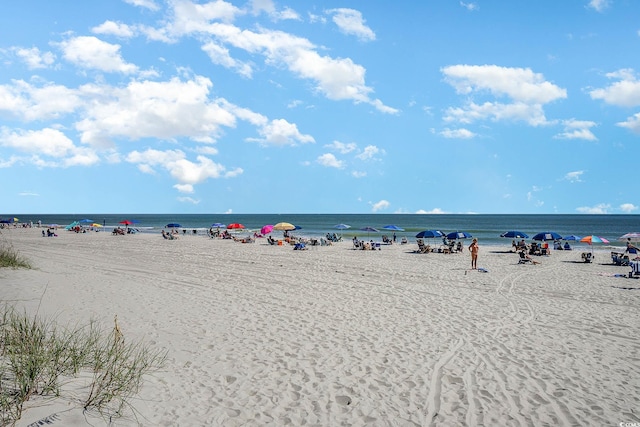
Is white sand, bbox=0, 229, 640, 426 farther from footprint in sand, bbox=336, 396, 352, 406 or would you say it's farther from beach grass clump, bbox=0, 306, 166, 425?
beach grass clump, bbox=0, 306, 166, 425

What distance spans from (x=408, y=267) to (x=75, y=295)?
1280cm

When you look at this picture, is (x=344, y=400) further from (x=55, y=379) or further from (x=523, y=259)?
(x=523, y=259)

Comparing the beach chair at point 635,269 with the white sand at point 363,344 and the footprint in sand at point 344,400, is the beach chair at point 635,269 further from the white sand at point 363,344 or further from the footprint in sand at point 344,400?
the footprint in sand at point 344,400

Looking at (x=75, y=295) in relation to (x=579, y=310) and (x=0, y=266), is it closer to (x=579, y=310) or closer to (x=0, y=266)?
(x=0, y=266)

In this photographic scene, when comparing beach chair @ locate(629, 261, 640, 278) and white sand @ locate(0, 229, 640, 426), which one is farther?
beach chair @ locate(629, 261, 640, 278)

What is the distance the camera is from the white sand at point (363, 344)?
457 centimetres

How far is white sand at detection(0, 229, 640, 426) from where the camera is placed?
4.57 m

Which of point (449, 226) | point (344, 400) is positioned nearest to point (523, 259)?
point (344, 400)

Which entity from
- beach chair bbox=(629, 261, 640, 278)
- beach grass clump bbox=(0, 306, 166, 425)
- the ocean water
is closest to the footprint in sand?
beach grass clump bbox=(0, 306, 166, 425)

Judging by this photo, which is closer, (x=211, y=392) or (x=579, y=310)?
(x=211, y=392)

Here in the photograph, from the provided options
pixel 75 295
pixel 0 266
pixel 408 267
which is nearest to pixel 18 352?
pixel 75 295

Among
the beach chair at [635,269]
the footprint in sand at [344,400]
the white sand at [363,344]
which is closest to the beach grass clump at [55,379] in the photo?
the white sand at [363,344]

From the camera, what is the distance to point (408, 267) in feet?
57.1

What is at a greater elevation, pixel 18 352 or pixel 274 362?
pixel 18 352
